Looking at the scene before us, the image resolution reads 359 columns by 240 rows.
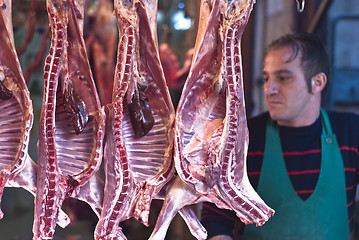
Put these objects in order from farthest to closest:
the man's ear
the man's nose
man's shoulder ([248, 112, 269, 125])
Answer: man's shoulder ([248, 112, 269, 125]) < the man's ear < the man's nose

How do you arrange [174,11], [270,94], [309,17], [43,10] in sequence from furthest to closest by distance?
1. [174,11]
2. [43,10]
3. [309,17]
4. [270,94]

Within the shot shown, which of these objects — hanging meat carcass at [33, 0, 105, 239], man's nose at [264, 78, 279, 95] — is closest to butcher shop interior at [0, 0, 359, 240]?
hanging meat carcass at [33, 0, 105, 239]

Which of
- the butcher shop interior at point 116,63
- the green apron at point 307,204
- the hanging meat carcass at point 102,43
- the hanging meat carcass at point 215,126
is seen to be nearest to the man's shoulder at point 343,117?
the green apron at point 307,204

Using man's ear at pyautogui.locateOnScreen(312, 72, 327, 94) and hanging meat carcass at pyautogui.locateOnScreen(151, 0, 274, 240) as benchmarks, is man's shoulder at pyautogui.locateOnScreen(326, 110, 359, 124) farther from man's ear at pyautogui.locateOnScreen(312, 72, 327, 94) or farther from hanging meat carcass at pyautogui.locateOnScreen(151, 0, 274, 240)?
hanging meat carcass at pyautogui.locateOnScreen(151, 0, 274, 240)

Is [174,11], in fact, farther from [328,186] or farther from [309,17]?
[328,186]

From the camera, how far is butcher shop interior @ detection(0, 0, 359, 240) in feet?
4.38

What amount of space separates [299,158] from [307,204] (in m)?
0.23

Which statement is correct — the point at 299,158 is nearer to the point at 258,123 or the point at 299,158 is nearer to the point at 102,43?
the point at 258,123

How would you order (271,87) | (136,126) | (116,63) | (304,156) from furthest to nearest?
1. (304,156)
2. (271,87)
3. (116,63)
4. (136,126)

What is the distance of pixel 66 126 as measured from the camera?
1386 millimetres

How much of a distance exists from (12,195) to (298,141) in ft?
14.2

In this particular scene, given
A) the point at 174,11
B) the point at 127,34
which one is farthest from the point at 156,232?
the point at 174,11

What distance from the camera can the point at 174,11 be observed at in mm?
4418

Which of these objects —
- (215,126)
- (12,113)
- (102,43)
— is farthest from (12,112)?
(102,43)
